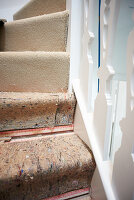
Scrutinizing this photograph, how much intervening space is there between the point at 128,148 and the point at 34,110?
1.63ft

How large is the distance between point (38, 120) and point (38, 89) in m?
0.20

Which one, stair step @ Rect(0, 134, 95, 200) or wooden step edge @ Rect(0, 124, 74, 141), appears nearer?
stair step @ Rect(0, 134, 95, 200)

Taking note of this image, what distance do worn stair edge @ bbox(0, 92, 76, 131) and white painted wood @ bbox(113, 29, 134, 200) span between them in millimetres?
387

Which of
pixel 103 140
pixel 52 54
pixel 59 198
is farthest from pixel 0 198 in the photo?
pixel 52 54

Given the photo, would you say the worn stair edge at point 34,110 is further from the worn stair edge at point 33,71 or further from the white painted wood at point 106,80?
the white painted wood at point 106,80

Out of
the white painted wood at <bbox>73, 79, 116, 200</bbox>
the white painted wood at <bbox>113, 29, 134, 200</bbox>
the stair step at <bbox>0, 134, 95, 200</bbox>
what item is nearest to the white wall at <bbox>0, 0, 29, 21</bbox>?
the white painted wood at <bbox>73, 79, 116, 200</bbox>

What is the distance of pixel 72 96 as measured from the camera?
2.61ft

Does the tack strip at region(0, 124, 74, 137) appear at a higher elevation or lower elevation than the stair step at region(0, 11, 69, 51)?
lower

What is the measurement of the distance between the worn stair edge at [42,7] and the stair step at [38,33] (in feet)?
0.63

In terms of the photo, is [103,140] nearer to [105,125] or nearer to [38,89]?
[105,125]

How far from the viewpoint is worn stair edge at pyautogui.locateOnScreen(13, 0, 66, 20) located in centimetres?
105

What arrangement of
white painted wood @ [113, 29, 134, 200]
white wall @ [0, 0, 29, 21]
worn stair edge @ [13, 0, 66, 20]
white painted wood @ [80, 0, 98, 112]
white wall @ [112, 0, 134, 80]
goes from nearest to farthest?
white painted wood @ [113, 29, 134, 200], white painted wood @ [80, 0, 98, 112], white wall @ [112, 0, 134, 80], worn stair edge @ [13, 0, 66, 20], white wall @ [0, 0, 29, 21]

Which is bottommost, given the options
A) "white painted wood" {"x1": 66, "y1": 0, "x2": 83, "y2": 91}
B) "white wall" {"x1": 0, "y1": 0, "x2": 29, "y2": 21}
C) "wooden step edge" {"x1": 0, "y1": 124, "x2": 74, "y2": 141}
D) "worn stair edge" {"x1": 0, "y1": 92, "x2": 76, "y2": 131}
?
"wooden step edge" {"x1": 0, "y1": 124, "x2": 74, "y2": 141}

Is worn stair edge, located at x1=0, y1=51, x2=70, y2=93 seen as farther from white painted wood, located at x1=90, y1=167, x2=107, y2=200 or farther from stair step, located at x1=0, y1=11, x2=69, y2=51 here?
white painted wood, located at x1=90, y1=167, x2=107, y2=200
